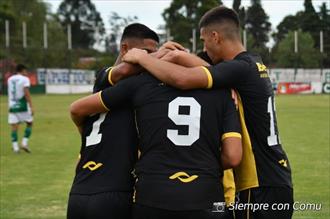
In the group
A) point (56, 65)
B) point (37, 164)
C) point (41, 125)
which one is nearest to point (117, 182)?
point (37, 164)

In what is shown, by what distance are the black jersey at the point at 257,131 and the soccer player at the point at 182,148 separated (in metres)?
0.25

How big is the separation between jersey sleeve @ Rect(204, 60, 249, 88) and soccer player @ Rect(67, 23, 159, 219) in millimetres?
603

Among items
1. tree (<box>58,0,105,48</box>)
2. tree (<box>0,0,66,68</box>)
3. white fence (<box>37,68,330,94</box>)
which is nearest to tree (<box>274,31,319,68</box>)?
white fence (<box>37,68,330,94</box>)

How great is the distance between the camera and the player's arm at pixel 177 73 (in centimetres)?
377

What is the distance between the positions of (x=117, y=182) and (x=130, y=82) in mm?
655

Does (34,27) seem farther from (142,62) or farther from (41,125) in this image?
(142,62)

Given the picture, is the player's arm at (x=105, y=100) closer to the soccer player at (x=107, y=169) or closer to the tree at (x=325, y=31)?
the soccer player at (x=107, y=169)

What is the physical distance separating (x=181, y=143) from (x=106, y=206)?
0.69 m

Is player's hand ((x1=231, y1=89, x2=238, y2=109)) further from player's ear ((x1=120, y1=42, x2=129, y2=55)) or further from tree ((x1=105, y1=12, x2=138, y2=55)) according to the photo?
tree ((x1=105, y1=12, x2=138, y2=55))

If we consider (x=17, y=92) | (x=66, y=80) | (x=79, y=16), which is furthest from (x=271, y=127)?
(x=79, y=16)

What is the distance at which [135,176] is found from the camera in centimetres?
397

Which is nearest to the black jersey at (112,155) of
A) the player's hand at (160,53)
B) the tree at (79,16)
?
the player's hand at (160,53)

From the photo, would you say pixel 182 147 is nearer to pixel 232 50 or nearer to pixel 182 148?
pixel 182 148

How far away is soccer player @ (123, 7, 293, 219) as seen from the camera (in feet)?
13.0
